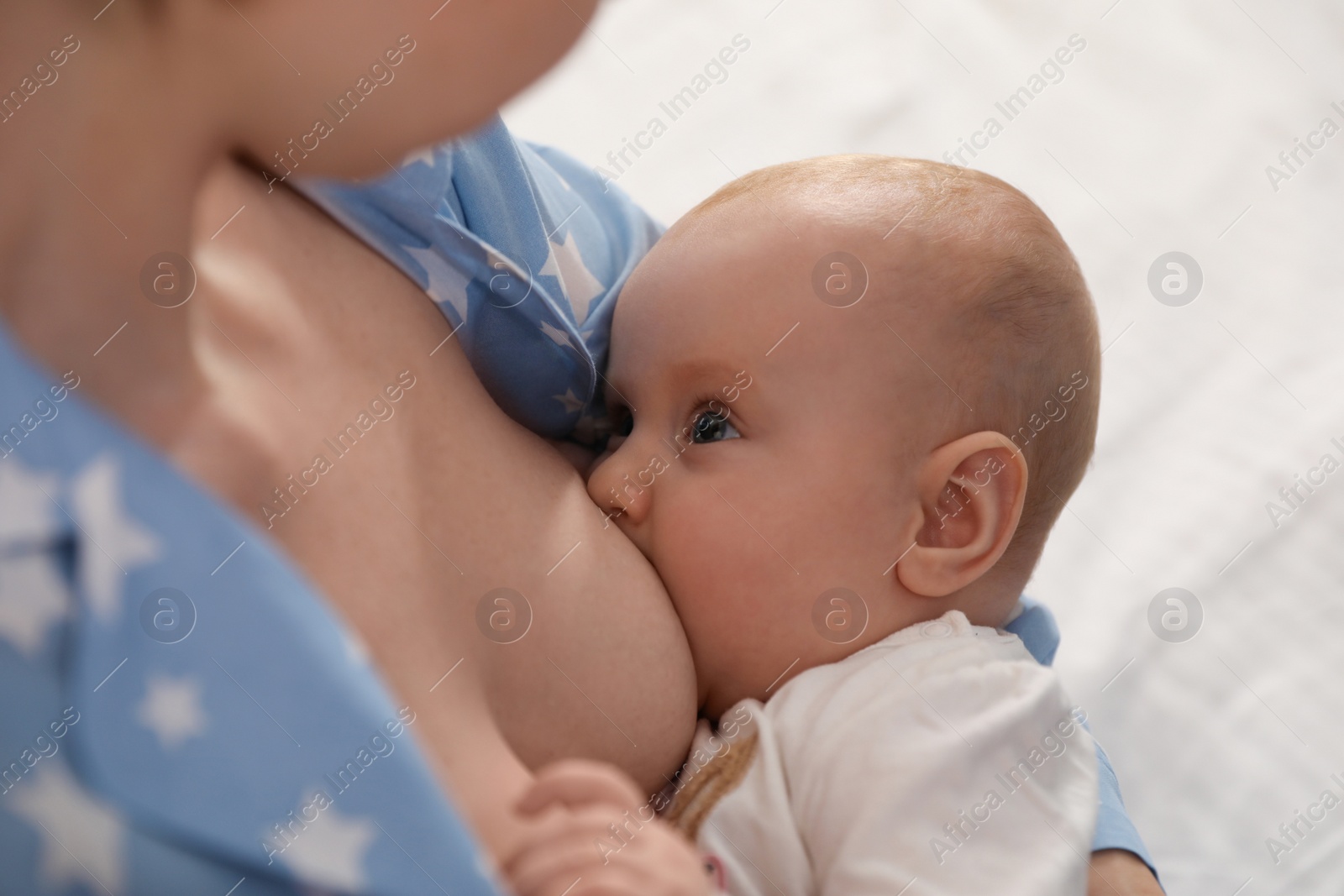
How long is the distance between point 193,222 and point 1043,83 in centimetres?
154

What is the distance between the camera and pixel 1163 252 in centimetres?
155

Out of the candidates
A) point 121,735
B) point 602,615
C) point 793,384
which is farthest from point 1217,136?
point 121,735

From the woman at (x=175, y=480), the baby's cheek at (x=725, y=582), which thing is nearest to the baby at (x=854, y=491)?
the baby's cheek at (x=725, y=582)

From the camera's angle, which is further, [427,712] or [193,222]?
[427,712]

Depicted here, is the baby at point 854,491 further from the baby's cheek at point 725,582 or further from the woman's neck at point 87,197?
the woman's neck at point 87,197

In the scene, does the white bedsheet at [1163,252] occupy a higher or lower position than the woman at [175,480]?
higher

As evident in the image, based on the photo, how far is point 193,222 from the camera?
479mm

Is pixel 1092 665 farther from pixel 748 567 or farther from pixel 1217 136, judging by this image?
pixel 1217 136

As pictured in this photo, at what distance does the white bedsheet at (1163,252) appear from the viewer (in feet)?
3.76

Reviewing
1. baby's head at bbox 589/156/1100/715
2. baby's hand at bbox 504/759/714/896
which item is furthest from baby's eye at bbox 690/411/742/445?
baby's hand at bbox 504/759/714/896

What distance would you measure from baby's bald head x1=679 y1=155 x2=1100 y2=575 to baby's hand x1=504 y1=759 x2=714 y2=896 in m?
0.46

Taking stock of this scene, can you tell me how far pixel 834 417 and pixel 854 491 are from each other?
60mm

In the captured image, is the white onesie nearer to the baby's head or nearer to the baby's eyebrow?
the baby's head

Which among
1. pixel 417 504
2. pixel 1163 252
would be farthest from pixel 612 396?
pixel 1163 252
